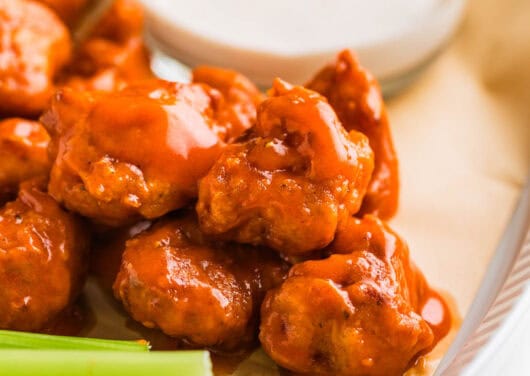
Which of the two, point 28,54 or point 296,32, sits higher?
point 296,32

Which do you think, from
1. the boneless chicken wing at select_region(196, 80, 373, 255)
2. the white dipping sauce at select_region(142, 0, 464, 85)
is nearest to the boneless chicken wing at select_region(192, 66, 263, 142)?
the boneless chicken wing at select_region(196, 80, 373, 255)

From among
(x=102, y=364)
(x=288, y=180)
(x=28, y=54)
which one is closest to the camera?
(x=102, y=364)

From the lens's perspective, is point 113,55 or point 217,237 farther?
point 113,55

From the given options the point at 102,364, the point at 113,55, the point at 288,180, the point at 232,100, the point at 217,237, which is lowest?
the point at 113,55

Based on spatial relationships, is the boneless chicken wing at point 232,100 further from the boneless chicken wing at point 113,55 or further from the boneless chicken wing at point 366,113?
the boneless chicken wing at point 113,55

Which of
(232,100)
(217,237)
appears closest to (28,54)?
(232,100)

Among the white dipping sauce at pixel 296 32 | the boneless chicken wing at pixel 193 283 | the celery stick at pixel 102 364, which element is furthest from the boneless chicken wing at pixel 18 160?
the white dipping sauce at pixel 296 32

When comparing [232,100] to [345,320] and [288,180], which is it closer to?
[288,180]

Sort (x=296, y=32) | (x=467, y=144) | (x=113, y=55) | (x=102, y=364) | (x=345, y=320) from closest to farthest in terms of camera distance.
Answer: (x=102, y=364), (x=345, y=320), (x=467, y=144), (x=113, y=55), (x=296, y=32)
